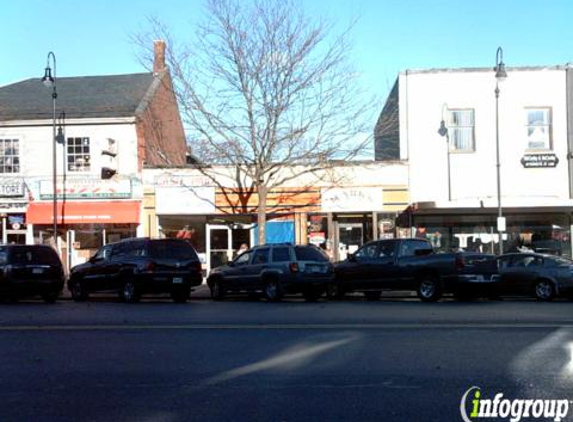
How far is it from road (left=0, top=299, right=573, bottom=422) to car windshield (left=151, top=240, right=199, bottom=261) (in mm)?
4741

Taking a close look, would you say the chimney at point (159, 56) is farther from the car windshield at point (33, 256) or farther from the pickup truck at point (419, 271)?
the pickup truck at point (419, 271)

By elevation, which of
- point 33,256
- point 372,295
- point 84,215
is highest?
point 84,215

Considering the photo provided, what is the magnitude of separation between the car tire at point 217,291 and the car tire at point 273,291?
1.79 meters

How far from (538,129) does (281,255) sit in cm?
1304

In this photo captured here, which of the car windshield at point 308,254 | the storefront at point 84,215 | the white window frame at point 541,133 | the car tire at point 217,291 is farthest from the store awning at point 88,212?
the white window frame at point 541,133

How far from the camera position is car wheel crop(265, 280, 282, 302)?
59.6 feet

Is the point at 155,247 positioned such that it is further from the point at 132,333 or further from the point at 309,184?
the point at 309,184

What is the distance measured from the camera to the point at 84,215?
26.4 metres

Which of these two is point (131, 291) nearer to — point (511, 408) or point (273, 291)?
point (273, 291)

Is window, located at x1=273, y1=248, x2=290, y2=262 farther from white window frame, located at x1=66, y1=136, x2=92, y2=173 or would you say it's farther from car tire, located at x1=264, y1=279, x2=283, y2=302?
white window frame, located at x1=66, y1=136, x2=92, y2=173

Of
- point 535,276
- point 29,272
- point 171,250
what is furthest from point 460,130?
point 29,272

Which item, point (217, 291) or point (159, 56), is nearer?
point (217, 291)

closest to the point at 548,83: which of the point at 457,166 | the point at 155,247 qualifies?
the point at 457,166

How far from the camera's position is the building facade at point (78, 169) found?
2673 cm
